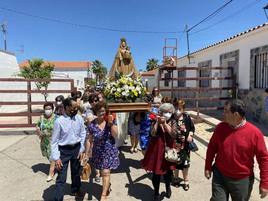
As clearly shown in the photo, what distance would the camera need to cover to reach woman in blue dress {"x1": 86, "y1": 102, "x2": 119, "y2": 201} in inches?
174

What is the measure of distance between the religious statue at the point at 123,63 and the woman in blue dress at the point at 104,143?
3743 mm

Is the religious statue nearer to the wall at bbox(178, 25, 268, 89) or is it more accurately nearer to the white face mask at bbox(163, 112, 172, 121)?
the white face mask at bbox(163, 112, 172, 121)

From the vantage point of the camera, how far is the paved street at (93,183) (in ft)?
15.8

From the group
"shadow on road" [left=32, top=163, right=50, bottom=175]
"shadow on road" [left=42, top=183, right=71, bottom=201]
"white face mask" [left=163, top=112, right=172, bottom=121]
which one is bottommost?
"shadow on road" [left=42, top=183, right=71, bottom=201]

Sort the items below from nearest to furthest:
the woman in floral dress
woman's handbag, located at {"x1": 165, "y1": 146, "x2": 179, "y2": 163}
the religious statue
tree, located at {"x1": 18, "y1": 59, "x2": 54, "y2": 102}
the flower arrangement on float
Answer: woman's handbag, located at {"x1": 165, "y1": 146, "x2": 179, "y2": 163}, the woman in floral dress, the flower arrangement on float, the religious statue, tree, located at {"x1": 18, "y1": 59, "x2": 54, "y2": 102}

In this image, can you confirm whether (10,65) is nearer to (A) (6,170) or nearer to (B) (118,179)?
(A) (6,170)

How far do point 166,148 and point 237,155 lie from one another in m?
1.58

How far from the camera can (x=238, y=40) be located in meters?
11.9

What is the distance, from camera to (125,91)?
5965 mm

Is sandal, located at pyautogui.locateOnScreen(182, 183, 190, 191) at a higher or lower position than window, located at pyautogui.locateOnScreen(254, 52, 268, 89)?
lower

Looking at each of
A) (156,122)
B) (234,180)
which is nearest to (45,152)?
(156,122)

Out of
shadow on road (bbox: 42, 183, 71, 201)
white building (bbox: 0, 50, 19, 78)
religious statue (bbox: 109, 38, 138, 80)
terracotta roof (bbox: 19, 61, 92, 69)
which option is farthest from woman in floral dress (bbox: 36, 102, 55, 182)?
terracotta roof (bbox: 19, 61, 92, 69)

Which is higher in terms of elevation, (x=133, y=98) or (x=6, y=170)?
(x=133, y=98)

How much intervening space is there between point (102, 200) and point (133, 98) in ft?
7.41
